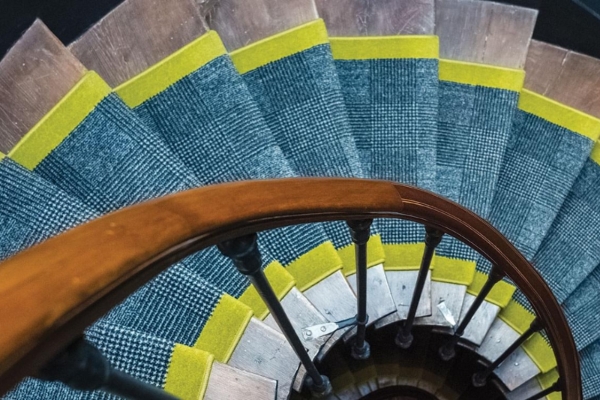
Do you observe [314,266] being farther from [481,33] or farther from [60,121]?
[481,33]

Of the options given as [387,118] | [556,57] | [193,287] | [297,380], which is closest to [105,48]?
[193,287]

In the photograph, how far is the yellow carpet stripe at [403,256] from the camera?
87.5 inches

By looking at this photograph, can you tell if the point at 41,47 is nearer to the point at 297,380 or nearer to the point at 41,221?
the point at 41,221

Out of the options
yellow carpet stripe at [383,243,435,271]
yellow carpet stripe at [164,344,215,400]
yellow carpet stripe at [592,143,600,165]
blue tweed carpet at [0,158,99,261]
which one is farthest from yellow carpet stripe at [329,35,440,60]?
yellow carpet stripe at [164,344,215,400]

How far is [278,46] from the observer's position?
222cm

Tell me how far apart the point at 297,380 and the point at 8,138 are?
1179mm

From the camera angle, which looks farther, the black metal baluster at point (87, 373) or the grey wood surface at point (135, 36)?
the grey wood surface at point (135, 36)

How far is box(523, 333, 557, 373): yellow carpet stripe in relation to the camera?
8.26 feet

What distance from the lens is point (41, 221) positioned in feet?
5.20

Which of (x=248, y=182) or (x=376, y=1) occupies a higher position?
(x=376, y=1)

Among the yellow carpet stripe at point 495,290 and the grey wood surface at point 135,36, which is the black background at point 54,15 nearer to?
the grey wood surface at point 135,36

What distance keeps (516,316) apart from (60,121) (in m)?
2.00

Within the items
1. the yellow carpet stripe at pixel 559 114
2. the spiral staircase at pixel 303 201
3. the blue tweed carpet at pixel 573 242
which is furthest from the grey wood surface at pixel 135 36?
the blue tweed carpet at pixel 573 242

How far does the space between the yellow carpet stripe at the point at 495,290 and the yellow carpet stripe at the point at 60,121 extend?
1.64 meters
